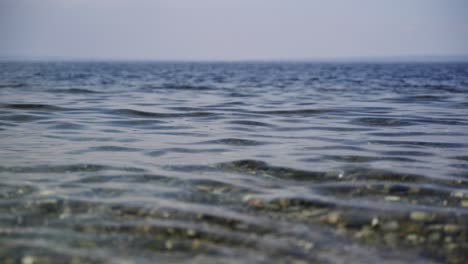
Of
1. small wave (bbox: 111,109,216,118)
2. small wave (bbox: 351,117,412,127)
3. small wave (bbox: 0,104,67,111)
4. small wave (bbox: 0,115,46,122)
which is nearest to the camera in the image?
small wave (bbox: 351,117,412,127)

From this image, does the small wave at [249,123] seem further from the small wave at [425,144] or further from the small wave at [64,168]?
the small wave at [64,168]

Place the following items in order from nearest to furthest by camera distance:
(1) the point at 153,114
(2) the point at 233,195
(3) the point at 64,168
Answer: (2) the point at 233,195, (3) the point at 64,168, (1) the point at 153,114

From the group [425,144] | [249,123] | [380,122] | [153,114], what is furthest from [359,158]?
[153,114]

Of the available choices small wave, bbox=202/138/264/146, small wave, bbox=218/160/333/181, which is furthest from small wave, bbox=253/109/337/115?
small wave, bbox=218/160/333/181

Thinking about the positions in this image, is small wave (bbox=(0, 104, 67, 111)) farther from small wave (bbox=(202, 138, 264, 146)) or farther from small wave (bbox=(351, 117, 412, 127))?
small wave (bbox=(351, 117, 412, 127))

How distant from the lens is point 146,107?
54.0 ft

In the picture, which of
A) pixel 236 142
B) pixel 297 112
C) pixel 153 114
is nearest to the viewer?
pixel 236 142

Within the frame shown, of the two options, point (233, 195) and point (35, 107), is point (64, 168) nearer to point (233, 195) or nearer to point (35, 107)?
point (233, 195)

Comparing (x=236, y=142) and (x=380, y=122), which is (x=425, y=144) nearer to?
(x=380, y=122)

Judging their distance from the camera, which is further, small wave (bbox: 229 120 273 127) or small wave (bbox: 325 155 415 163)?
small wave (bbox: 229 120 273 127)

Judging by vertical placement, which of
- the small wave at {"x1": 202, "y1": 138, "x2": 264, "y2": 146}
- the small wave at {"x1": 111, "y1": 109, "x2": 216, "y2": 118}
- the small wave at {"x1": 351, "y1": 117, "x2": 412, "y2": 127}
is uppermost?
the small wave at {"x1": 351, "y1": 117, "x2": 412, "y2": 127}

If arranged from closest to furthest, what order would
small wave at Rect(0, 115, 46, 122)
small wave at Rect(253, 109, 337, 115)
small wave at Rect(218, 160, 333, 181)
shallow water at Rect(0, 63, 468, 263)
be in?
shallow water at Rect(0, 63, 468, 263), small wave at Rect(218, 160, 333, 181), small wave at Rect(0, 115, 46, 122), small wave at Rect(253, 109, 337, 115)

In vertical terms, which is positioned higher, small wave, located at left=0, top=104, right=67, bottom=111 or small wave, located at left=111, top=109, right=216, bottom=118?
small wave, located at left=0, top=104, right=67, bottom=111

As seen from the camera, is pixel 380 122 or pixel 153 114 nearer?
pixel 380 122
